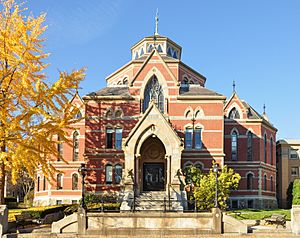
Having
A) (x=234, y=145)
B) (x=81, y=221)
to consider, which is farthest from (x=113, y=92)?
(x=81, y=221)

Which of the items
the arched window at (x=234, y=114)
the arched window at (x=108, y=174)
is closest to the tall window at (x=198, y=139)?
the arched window at (x=234, y=114)

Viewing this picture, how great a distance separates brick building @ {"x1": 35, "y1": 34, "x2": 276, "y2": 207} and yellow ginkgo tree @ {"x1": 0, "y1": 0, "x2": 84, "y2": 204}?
11297 millimetres

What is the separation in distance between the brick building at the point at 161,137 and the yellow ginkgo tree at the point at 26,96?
37.1ft

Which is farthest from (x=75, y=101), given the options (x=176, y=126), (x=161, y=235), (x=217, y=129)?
(x=161, y=235)

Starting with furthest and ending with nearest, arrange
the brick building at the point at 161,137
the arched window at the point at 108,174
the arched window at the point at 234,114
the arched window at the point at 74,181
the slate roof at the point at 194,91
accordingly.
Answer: the arched window at the point at 74,181
the arched window at the point at 234,114
the slate roof at the point at 194,91
the arched window at the point at 108,174
the brick building at the point at 161,137

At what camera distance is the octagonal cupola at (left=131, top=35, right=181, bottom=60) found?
51.5m

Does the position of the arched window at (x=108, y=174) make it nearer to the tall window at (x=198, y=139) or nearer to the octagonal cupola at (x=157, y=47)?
the tall window at (x=198, y=139)

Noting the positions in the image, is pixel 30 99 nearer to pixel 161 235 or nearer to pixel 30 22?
pixel 30 22

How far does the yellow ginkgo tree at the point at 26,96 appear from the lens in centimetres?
2450

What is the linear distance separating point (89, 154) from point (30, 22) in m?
17.7

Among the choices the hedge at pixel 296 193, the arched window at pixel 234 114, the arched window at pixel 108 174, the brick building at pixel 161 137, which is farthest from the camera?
the arched window at pixel 234 114

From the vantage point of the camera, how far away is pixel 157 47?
2039 inches

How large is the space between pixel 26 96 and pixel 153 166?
56.3 feet

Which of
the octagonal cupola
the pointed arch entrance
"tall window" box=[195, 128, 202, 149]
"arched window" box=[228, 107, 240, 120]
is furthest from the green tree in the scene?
the octagonal cupola
